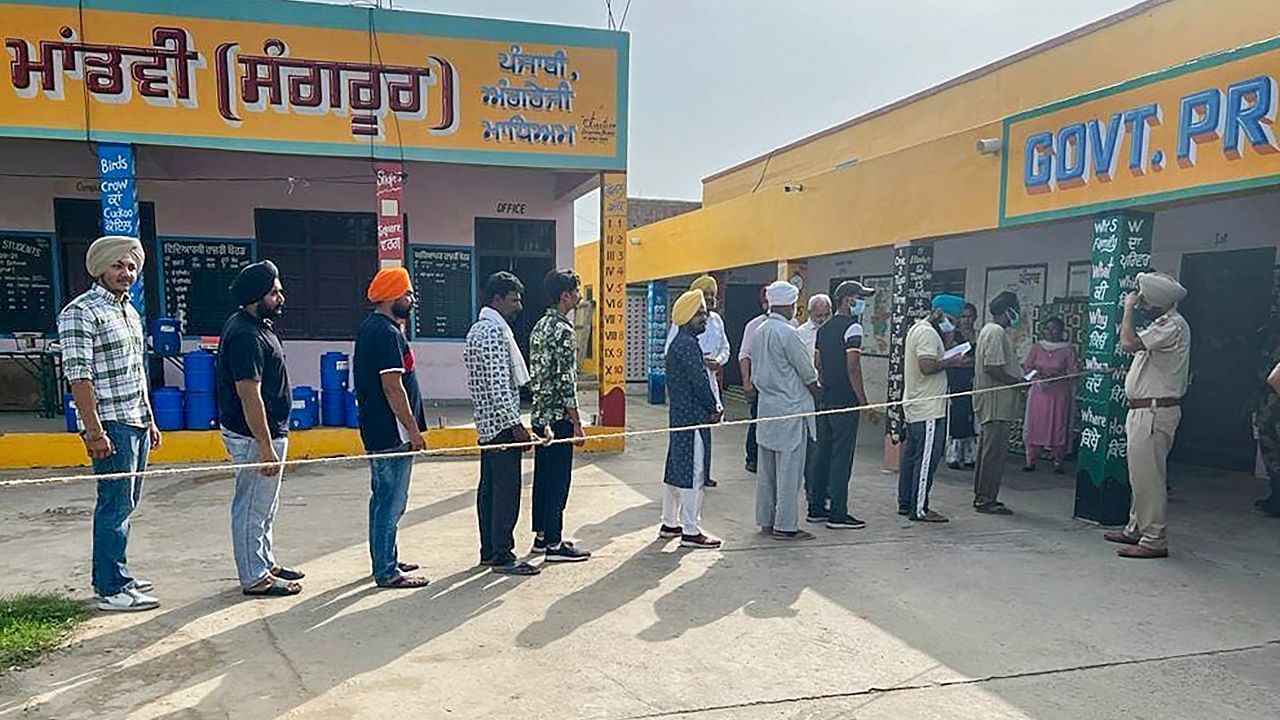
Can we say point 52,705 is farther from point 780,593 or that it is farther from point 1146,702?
point 1146,702

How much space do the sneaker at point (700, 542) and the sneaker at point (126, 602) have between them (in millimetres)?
3103

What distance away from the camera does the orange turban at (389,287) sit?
4500mm

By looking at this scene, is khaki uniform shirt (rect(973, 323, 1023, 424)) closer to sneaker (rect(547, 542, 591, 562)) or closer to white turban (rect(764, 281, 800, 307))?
white turban (rect(764, 281, 800, 307))

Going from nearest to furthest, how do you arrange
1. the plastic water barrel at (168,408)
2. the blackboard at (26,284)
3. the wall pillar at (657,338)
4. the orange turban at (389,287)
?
the orange turban at (389,287) < the plastic water barrel at (168,408) < the blackboard at (26,284) < the wall pillar at (657,338)

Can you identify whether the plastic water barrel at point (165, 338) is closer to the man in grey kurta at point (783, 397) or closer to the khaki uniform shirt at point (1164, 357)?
the man in grey kurta at point (783, 397)

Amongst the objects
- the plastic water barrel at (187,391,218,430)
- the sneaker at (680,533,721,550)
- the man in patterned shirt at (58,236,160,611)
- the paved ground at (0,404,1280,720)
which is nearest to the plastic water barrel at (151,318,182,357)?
the plastic water barrel at (187,391,218,430)

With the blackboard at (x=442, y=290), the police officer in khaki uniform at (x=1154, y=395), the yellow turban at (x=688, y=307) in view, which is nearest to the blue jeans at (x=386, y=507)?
the yellow turban at (x=688, y=307)

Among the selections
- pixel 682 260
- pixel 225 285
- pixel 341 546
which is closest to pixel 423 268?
pixel 225 285

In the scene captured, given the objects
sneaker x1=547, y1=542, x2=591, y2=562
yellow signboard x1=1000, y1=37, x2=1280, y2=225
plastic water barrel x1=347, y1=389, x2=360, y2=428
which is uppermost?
yellow signboard x1=1000, y1=37, x2=1280, y2=225

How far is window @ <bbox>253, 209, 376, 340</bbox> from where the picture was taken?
10.5 meters

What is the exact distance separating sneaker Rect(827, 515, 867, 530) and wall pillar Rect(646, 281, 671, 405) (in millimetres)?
7737

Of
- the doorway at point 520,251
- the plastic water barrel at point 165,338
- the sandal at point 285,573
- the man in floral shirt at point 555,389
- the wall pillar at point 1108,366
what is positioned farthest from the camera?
the doorway at point 520,251

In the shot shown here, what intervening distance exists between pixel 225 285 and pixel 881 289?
29.1 feet

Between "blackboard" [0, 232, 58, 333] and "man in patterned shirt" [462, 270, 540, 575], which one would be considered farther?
"blackboard" [0, 232, 58, 333]
